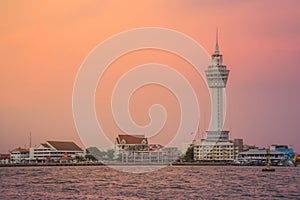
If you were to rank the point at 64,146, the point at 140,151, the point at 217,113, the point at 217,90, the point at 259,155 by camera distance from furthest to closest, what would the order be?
the point at 217,90 → the point at 64,146 → the point at 217,113 → the point at 140,151 → the point at 259,155

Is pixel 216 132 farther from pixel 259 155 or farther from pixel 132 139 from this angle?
pixel 132 139

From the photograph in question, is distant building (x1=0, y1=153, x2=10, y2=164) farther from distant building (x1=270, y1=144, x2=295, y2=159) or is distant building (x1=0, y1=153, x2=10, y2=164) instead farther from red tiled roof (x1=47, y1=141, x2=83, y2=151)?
distant building (x1=270, y1=144, x2=295, y2=159)

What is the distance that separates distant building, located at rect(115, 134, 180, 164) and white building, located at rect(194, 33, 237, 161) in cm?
692

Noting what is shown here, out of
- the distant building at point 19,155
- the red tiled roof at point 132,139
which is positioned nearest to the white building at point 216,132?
the red tiled roof at point 132,139

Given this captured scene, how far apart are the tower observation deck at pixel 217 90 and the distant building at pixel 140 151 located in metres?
10.4

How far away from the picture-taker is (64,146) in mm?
148125

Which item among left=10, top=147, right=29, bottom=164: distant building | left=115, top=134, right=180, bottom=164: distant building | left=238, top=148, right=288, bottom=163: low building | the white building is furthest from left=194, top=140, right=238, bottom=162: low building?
left=10, top=147, right=29, bottom=164: distant building

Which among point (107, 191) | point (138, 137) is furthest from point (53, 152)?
point (107, 191)

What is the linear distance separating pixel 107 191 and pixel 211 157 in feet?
336

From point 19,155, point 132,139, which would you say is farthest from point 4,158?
point 132,139

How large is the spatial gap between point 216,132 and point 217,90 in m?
12.6

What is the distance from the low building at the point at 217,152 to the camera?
140 meters

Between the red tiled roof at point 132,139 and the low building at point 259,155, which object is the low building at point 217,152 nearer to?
the low building at point 259,155

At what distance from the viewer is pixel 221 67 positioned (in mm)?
162125
